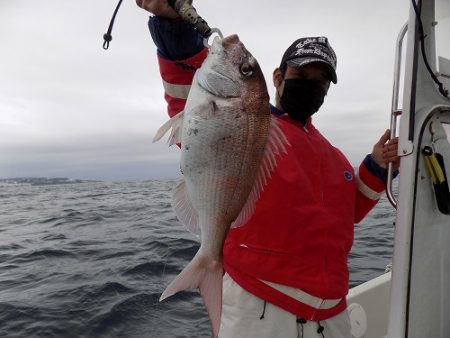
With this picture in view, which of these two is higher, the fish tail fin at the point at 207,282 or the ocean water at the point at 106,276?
the fish tail fin at the point at 207,282

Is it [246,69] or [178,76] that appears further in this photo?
[178,76]

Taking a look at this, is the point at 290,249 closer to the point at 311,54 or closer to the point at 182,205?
the point at 182,205

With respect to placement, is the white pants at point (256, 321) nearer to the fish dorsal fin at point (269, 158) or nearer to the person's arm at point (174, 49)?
the fish dorsal fin at point (269, 158)

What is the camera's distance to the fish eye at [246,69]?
1717 mm

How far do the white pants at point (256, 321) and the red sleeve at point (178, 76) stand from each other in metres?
1.20

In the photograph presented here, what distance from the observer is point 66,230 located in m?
11.2

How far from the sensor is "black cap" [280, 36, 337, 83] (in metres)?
2.50

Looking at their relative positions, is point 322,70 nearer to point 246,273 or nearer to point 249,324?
point 246,273

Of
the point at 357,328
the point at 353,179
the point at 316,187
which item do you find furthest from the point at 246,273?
the point at 357,328

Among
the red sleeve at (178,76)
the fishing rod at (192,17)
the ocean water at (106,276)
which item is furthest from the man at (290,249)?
the ocean water at (106,276)

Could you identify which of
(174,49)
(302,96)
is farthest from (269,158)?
(302,96)

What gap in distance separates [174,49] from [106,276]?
535cm

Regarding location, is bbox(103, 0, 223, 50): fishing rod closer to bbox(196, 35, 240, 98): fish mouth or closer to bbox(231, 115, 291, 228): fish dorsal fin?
bbox(196, 35, 240, 98): fish mouth

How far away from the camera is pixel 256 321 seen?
2285 millimetres
